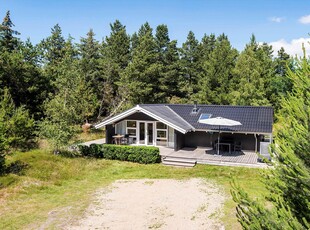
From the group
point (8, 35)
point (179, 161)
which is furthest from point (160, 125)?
point (8, 35)

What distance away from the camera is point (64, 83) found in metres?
23.5

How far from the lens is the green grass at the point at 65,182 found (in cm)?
1039

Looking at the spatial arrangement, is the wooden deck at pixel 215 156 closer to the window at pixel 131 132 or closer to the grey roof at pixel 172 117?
the grey roof at pixel 172 117

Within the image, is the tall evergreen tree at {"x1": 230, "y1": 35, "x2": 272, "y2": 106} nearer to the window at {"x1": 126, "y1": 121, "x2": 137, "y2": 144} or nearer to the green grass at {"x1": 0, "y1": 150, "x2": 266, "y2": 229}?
the window at {"x1": 126, "y1": 121, "x2": 137, "y2": 144}

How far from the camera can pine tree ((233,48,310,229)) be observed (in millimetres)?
3822

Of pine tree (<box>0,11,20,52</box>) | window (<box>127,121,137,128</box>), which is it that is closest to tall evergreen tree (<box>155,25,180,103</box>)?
window (<box>127,121,137,128</box>)

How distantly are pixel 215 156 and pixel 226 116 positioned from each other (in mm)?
4141

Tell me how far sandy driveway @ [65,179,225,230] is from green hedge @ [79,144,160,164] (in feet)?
10.7

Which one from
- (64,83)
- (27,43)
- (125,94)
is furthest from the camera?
(125,94)

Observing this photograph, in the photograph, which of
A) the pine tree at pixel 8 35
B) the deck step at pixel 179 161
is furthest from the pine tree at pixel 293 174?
the pine tree at pixel 8 35

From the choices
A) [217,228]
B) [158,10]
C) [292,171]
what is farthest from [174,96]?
[292,171]

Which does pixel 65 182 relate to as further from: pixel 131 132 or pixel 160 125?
pixel 160 125

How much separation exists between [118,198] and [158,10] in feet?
44.0

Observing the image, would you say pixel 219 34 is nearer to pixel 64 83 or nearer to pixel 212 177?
pixel 64 83
